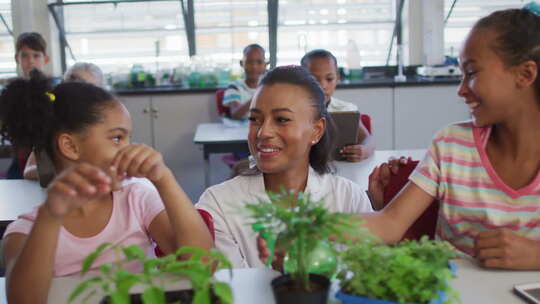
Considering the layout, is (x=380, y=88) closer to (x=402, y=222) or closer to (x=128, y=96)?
(x=128, y=96)

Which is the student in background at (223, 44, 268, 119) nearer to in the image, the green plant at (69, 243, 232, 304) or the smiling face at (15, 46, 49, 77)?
the smiling face at (15, 46, 49, 77)

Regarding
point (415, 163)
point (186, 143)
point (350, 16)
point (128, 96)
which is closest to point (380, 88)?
point (350, 16)

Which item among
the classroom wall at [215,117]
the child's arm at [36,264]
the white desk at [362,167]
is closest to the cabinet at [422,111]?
the classroom wall at [215,117]

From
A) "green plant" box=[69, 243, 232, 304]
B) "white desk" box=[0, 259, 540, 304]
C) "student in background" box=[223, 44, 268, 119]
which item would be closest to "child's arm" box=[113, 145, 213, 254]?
"white desk" box=[0, 259, 540, 304]

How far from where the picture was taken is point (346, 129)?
8.73 ft

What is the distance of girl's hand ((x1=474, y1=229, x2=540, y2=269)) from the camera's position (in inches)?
42.9

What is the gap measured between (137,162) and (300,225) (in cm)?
41

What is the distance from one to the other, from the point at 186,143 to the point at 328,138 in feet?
10.9

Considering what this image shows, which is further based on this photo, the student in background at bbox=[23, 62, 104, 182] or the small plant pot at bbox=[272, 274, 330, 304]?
the student in background at bbox=[23, 62, 104, 182]

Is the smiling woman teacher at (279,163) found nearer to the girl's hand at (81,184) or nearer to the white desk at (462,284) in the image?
the white desk at (462,284)

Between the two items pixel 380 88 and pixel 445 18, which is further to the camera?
pixel 445 18

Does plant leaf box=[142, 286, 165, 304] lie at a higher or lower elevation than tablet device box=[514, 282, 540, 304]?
higher

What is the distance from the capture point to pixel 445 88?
197 inches

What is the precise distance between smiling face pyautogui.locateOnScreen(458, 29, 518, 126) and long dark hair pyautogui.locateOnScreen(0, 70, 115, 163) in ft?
2.84
